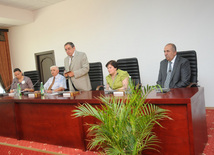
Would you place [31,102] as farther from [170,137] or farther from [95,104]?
[170,137]

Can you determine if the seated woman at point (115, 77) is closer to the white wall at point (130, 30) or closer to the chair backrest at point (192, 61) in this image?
the chair backrest at point (192, 61)

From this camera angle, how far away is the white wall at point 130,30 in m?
3.91

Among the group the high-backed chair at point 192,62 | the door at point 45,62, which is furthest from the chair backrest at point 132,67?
the door at point 45,62

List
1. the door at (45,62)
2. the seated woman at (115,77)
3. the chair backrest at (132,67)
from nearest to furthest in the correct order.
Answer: the seated woman at (115,77), the chair backrest at (132,67), the door at (45,62)

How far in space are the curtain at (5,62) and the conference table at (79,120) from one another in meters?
3.62

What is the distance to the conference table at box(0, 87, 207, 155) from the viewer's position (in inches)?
69.2

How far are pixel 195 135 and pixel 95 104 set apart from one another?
3.22ft

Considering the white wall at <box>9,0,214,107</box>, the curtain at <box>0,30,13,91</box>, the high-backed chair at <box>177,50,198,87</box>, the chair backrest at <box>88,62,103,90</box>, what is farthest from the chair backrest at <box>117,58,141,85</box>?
the curtain at <box>0,30,13,91</box>

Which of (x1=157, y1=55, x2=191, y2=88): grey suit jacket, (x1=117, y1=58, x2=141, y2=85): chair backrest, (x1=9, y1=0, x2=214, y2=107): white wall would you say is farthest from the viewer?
(x1=9, y1=0, x2=214, y2=107): white wall

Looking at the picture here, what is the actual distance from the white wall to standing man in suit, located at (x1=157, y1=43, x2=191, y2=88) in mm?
1330

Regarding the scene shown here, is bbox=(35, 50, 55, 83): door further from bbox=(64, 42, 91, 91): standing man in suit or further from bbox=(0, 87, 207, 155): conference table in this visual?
bbox=(0, 87, 207, 155): conference table

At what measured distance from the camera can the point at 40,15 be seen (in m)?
6.12

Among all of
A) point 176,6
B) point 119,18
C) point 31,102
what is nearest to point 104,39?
point 119,18

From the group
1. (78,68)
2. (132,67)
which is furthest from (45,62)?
(132,67)
